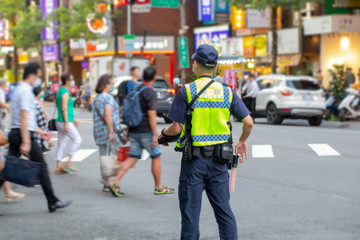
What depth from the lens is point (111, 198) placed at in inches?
402

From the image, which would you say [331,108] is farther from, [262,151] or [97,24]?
[97,24]

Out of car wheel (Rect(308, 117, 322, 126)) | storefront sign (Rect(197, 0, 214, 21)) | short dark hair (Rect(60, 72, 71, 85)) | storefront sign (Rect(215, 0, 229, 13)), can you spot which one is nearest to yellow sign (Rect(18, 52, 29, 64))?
storefront sign (Rect(197, 0, 214, 21))

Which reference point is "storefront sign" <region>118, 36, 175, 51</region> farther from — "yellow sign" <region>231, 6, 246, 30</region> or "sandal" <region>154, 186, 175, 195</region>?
"sandal" <region>154, 186, 175, 195</region>

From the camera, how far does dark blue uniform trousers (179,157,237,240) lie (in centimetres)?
575

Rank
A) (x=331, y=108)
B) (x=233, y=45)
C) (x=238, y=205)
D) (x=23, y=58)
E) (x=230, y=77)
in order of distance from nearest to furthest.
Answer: (x=238, y=205), (x=230, y=77), (x=331, y=108), (x=233, y=45), (x=23, y=58)

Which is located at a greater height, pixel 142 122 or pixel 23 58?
pixel 142 122

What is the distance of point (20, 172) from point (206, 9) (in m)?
43.8

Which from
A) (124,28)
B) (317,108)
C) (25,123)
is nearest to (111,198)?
(25,123)

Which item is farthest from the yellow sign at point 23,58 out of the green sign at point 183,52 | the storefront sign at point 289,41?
the green sign at point 183,52

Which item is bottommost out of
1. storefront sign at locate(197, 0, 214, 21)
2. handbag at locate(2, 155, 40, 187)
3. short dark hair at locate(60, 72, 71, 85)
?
handbag at locate(2, 155, 40, 187)

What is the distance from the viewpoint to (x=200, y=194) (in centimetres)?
582

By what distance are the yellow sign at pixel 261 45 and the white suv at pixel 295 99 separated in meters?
18.1

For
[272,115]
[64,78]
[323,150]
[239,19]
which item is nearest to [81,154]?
[64,78]

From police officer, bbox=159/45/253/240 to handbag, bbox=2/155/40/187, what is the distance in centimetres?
307
